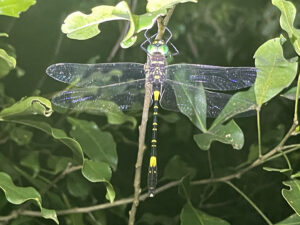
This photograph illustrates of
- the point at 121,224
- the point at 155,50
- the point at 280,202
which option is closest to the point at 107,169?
the point at 155,50

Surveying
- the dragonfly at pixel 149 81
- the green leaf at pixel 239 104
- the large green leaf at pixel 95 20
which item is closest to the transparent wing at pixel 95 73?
the dragonfly at pixel 149 81

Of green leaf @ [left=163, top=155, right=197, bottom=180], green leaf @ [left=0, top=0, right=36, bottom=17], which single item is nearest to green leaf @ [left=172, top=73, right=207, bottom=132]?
green leaf @ [left=163, top=155, right=197, bottom=180]

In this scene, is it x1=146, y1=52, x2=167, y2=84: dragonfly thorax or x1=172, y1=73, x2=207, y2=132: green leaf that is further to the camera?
x1=172, y1=73, x2=207, y2=132: green leaf

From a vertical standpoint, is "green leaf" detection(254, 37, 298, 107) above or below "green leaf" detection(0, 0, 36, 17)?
below

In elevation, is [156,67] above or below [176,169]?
above

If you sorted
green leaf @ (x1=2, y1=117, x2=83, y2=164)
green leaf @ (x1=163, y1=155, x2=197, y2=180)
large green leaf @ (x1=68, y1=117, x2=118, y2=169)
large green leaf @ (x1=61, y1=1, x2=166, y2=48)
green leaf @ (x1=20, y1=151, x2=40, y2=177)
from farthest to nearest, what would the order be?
green leaf @ (x1=163, y1=155, x2=197, y2=180) < green leaf @ (x1=20, y1=151, x2=40, y2=177) < large green leaf @ (x1=68, y1=117, x2=118, y2=169) < green leaf @ (x1=2, y1=117, x2=83, y2=164) < large green leaf @ (x1=61, y1=1, x2=166, y2=48)

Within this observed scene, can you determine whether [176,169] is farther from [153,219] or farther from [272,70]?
[272,70]

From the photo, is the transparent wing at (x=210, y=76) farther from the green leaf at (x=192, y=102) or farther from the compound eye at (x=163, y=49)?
the compound eye at (x=163, y=49)

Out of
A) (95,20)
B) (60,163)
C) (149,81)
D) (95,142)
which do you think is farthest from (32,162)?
(95,20)

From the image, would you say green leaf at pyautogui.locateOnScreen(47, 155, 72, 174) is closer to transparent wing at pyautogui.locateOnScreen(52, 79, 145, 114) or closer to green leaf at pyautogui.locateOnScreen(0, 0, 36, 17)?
transparent wing at pyautogui.locateOnScreen(52, 79, 145, 114)
